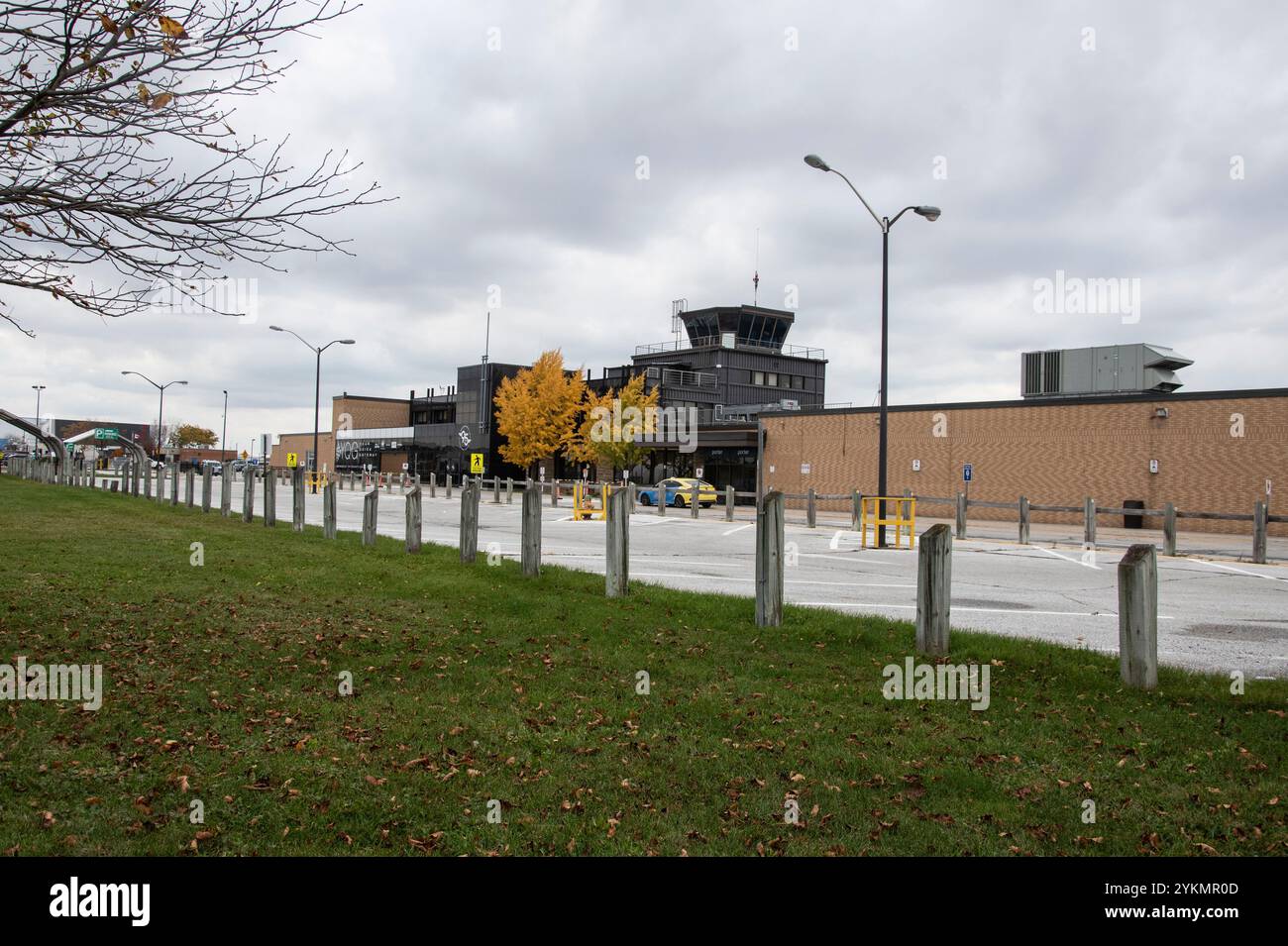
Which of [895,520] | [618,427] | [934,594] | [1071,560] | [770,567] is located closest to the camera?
[934,594]

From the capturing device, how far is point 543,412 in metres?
63.2

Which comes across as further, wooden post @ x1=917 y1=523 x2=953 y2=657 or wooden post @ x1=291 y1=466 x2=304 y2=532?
wooden post @ x1=291 y1=466 x2=304 y2=532

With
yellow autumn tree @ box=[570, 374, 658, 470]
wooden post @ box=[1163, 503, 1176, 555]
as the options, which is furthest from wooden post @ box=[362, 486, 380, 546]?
yellow autumn tree @ box=[570, 374, 658, 470]

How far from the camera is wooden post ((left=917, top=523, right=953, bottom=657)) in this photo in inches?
290

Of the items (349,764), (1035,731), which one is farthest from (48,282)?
(1035,731)

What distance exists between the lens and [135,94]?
6152mm

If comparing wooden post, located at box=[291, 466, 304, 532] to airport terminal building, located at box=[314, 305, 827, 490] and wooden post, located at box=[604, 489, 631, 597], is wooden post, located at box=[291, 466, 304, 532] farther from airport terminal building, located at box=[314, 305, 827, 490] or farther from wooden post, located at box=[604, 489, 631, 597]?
airport terminal building, located at box=[314, 305, 827, 490]

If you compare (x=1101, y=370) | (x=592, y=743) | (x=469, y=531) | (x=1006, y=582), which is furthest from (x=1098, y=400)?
(x=592, y=743)

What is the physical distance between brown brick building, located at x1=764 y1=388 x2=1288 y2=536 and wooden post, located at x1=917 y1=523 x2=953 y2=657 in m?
28.2

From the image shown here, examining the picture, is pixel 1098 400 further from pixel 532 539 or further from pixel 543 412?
pixel 543 412

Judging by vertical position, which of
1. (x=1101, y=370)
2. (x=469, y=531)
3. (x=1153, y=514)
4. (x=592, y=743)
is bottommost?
(x=592, y=743)

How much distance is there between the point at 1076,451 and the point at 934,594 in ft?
104

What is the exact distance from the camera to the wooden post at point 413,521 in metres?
14.2
